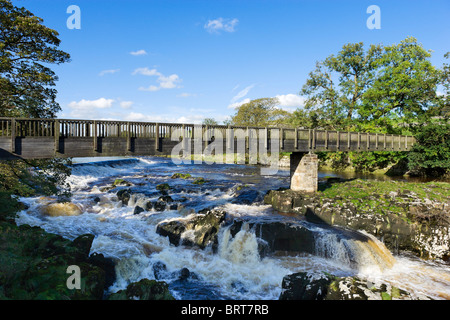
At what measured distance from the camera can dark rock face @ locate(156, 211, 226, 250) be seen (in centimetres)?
1404

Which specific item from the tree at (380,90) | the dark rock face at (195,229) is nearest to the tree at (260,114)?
the tree at (380,90)

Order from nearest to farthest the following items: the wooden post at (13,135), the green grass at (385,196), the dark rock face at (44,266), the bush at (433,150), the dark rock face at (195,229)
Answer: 1. the dark rock face at (44,266)
2. the wooden post at (13,135)
3. the dark rock face at (195,229)
4. the green grass at (385,196)
5. the bush at (433,150)

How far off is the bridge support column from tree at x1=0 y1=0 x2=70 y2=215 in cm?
1752

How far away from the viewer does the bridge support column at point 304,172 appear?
20.9 metres

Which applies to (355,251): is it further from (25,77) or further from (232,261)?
(25,77)

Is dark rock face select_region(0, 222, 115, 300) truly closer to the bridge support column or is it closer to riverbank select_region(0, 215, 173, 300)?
riverbank select_region(0, 215, 173, 300)

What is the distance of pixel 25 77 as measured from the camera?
1290 centimetres

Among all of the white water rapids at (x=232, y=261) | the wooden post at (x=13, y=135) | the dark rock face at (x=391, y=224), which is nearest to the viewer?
the white water rapids at (x=232, y=261)

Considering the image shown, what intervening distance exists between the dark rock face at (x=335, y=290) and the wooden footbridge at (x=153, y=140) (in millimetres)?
10620

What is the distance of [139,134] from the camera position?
15.9 m

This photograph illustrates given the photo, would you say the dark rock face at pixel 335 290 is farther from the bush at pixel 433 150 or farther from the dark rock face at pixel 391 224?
the bush at pixel 433 150

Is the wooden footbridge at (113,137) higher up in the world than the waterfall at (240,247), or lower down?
higher up

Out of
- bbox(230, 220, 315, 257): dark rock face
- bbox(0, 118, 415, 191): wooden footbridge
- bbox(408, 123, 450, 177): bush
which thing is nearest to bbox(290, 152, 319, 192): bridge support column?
bbox(0, 118, 415, 191): wooden footbridge
